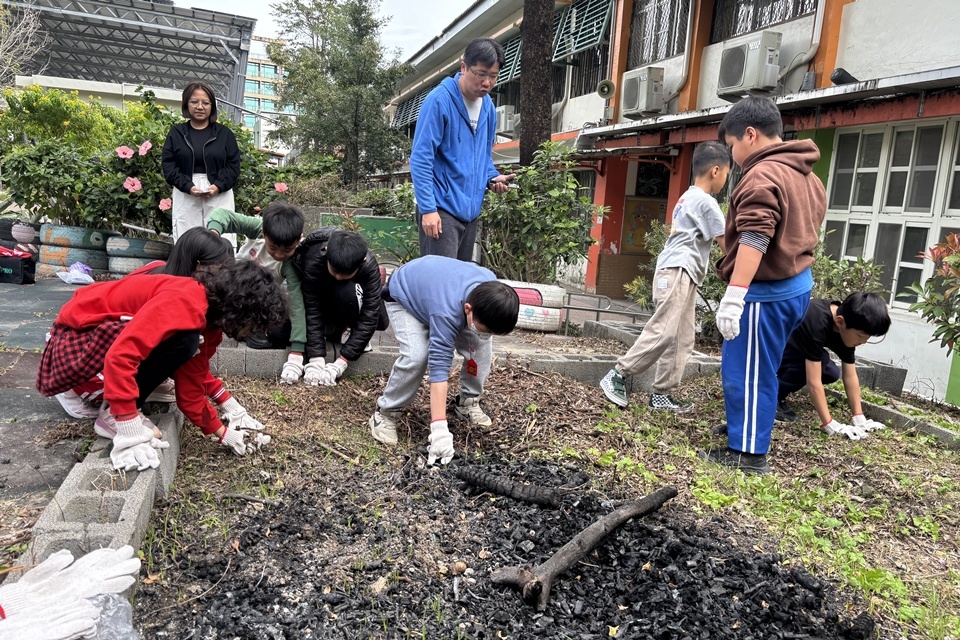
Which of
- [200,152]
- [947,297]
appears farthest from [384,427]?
[947,297]

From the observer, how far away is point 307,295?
4004 mm

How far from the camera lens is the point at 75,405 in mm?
2857

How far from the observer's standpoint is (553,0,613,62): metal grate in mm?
12844

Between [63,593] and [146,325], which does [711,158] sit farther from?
[63,593]

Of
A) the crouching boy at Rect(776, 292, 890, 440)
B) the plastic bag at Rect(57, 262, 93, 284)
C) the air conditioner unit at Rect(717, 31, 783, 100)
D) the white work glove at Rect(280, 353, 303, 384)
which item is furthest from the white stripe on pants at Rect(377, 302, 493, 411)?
the air conditioner unit at Rect(717, 31, 783, 100)

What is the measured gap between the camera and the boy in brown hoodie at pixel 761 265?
10.4 feet

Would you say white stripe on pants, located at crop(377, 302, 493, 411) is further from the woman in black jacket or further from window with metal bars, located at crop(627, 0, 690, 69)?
window with metal bars, located at crop(627, 0, 690, 69)

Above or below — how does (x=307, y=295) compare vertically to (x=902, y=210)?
below

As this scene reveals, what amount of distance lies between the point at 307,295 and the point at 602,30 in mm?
10667

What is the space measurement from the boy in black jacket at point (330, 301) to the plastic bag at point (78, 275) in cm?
340

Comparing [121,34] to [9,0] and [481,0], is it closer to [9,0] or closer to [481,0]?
[9,0]

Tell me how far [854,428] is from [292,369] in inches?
128

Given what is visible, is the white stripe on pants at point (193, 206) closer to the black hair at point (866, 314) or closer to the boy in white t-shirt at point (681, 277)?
the boy in white t-shirt at point (681, 277)

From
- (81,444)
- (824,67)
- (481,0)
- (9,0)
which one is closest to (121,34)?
(9,0)
